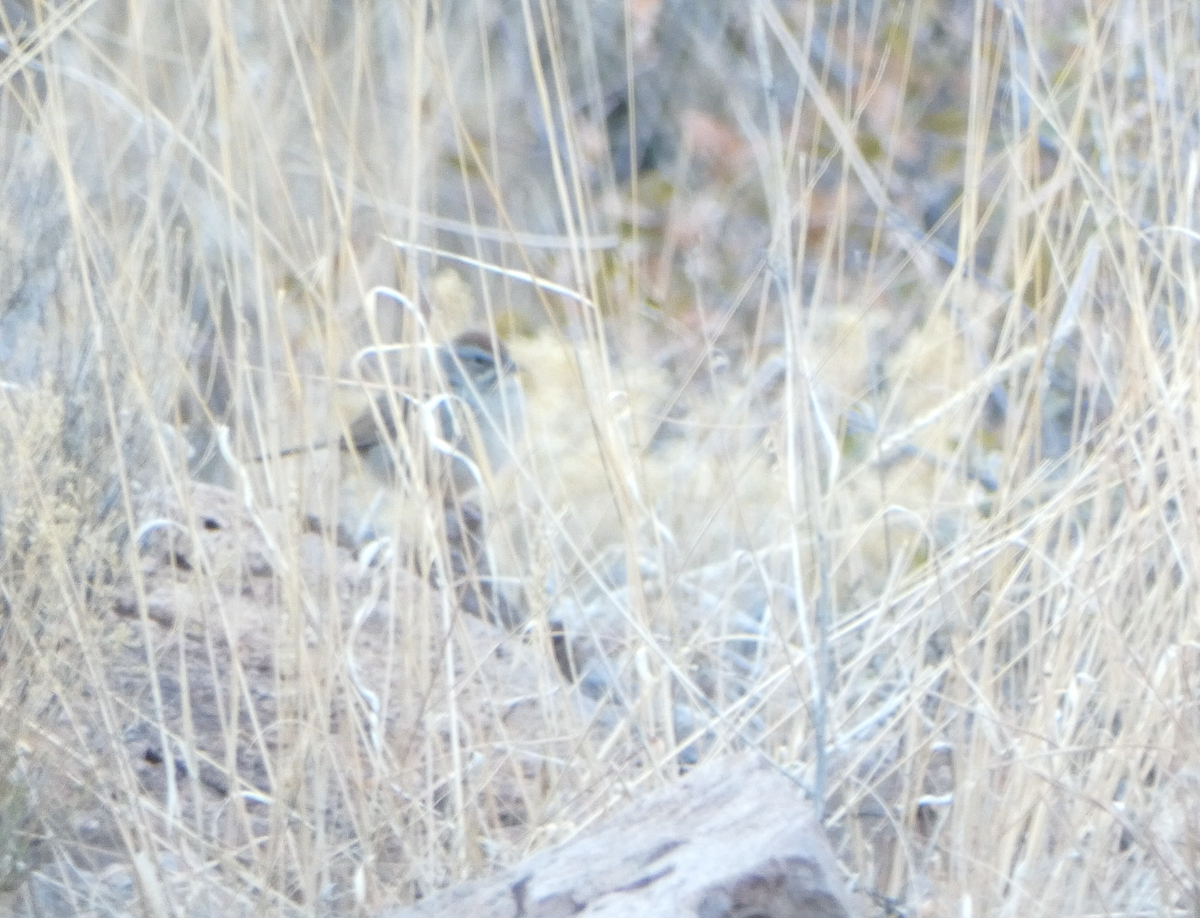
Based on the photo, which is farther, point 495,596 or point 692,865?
point 495,596

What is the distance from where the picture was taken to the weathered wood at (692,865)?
1673 millimetres

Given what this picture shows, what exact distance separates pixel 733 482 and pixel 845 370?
140 centimetres

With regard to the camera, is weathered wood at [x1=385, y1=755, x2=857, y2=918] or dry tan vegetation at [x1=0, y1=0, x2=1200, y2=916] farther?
dry tan vegetation at [x1=0, y1=0, x2=1200, y2=916]

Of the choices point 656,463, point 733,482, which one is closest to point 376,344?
point 733,482

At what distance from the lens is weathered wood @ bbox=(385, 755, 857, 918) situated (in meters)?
1.67

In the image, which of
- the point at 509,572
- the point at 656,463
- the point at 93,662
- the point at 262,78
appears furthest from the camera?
the point at 656,463

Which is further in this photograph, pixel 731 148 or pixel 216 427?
pixel 731 148

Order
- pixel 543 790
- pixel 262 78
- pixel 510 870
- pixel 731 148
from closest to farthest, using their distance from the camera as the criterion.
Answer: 1. pixel 510 870
2. pixel 543 790
3. pixel 262 78
4. pixel 731 148

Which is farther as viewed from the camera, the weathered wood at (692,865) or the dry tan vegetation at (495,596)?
the dry tan vegetation at (495,596)

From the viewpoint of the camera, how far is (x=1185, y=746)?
7.11ft

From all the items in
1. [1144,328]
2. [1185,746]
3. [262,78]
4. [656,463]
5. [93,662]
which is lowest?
[656,463]

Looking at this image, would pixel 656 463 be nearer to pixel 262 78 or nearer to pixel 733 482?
pixel 262 78

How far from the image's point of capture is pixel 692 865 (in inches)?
68.6

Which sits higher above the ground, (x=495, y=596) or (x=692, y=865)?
(x=692, y=865)
